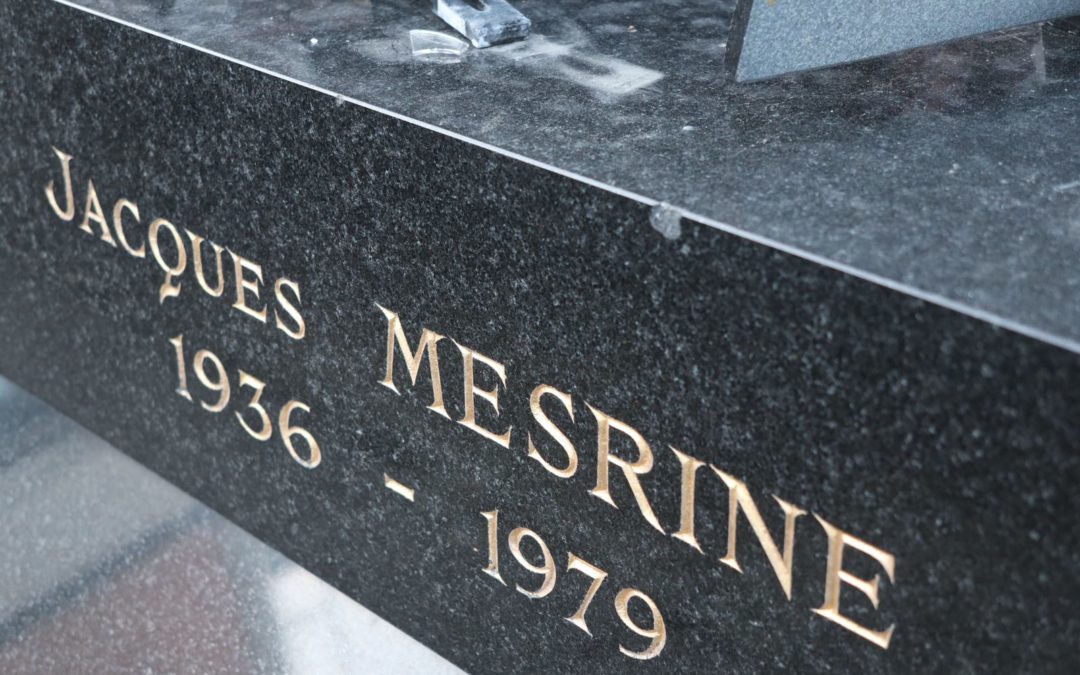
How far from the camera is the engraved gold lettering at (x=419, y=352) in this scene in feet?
3.64

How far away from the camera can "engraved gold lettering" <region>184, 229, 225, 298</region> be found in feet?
4.22

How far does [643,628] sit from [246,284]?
589mm

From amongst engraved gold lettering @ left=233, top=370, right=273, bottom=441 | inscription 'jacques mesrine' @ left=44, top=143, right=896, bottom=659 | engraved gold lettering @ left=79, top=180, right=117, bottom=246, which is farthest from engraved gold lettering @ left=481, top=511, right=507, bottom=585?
engraved gold lettering @ left=79, top=180, right=117, bottom=246

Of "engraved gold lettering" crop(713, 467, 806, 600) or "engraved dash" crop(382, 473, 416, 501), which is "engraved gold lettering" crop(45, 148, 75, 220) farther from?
"engraved gold lettering" crop(713, 467, 806, 600)

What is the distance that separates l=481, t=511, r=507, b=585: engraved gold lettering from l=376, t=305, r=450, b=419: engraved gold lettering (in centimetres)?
11

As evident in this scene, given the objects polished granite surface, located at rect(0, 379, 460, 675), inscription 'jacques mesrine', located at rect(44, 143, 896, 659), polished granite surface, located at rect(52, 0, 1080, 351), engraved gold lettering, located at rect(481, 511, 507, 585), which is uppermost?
polished granite surface, located at rect(52, 0, 1080, 351)

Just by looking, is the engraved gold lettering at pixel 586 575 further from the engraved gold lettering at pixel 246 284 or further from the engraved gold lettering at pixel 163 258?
the engraved gold lettering at pixel 163 258

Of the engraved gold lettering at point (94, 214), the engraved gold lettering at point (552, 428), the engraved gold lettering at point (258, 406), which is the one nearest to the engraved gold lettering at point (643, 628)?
the engraved gold lettering at point (552, 428)

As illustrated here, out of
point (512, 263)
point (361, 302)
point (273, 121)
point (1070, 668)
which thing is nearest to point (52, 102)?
point (273, 121)

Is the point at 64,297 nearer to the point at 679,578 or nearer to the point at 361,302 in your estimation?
the point at 361,302

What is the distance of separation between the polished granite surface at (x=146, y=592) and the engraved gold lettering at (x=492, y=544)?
19cm

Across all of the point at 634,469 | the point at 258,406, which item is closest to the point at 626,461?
the point at 634,469

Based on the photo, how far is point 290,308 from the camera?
48.6 inches

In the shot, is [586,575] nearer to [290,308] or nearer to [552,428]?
[552,428]
